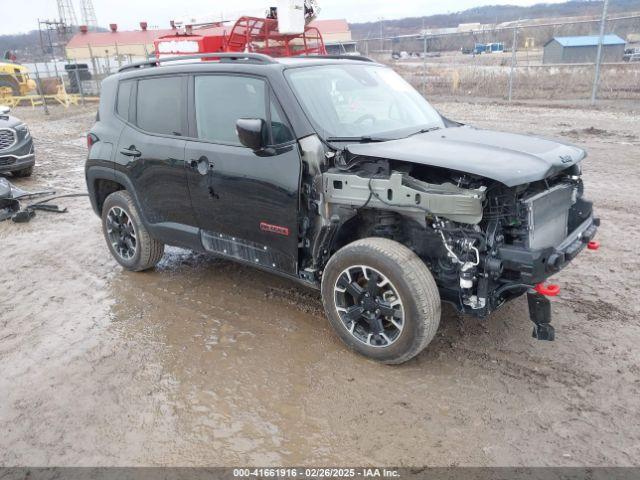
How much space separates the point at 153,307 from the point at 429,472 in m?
2.91

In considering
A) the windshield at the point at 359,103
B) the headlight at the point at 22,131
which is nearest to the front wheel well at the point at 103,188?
the windshield at the point at 359,103

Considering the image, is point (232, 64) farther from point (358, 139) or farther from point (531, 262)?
point (531, 262)

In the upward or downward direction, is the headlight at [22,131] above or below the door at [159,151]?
below

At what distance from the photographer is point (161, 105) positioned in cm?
461

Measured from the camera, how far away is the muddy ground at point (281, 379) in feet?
9.50

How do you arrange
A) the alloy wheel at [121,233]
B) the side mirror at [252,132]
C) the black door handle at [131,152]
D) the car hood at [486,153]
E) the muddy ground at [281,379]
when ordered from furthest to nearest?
the alloy wheel at [121,233] < the black door handle at [131,152] < the side mirror at [252,132] < the car hood at [486,153] < the muddy ground at [281,379]

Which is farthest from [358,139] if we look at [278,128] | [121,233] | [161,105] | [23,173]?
[23,173]

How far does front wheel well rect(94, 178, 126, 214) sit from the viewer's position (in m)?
5.38

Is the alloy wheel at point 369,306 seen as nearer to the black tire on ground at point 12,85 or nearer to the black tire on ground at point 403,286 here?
the black tire on ground at point 403,286

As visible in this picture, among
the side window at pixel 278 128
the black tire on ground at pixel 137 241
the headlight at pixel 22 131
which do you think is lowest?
the black tire on ground at pixel 137 241

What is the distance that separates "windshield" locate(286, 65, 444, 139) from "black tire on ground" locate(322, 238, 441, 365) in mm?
900

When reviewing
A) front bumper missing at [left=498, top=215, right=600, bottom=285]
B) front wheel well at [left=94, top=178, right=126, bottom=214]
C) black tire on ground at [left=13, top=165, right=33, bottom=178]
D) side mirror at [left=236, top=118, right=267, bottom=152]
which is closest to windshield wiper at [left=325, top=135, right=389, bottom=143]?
side mirror at [left=236, top=118, right=267, bottom=152]

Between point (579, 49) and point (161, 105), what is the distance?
25.8 meters

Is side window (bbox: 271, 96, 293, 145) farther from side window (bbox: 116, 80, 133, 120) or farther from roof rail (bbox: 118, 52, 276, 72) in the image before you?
side window (bbox: 116, 80, 133, 120)
